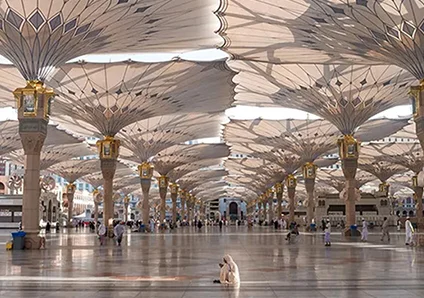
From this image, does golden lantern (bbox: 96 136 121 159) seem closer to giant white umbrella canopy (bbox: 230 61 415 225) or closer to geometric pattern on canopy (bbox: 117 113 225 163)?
giant white umbrella canopy (bbox: 230 61 415 225)

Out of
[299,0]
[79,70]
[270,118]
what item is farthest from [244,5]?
[270,118]

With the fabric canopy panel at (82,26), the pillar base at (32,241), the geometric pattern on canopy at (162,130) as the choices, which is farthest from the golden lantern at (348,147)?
the pillar base at (32,241)

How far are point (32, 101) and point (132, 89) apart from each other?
35.0 ft

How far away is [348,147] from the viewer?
34.3 metres

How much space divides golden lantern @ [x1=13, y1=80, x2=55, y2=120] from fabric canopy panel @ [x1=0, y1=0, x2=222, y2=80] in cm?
49

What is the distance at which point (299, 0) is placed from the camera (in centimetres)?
1973

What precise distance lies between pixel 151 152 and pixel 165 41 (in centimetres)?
2431

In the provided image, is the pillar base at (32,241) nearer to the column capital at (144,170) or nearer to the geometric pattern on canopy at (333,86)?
the geometric pattern on canopy at (333,86)

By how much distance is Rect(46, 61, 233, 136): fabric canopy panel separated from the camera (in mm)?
29875

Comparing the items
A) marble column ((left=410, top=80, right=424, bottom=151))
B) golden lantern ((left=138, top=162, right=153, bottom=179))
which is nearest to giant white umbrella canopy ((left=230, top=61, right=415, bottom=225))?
marble column ((left=410, top=80, right=424, bottom=151))

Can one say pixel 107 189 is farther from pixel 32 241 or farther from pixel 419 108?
pixel 419 108

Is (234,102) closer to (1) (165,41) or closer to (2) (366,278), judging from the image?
(1) (165,41)

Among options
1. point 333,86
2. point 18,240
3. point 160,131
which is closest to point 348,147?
point 333,86

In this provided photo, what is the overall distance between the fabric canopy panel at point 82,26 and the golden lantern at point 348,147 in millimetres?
14015
